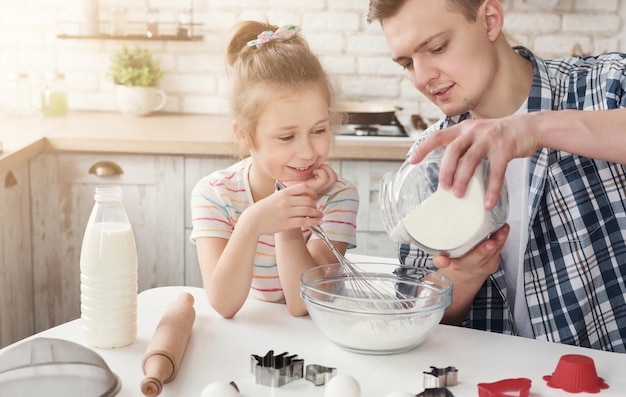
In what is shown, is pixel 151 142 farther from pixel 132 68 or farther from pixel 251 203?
pixel 251 203

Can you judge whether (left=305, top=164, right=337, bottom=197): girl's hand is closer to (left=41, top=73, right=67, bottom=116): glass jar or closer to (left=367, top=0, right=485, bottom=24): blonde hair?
(left=367, top=0, right=485, bottom=24): blonde hair

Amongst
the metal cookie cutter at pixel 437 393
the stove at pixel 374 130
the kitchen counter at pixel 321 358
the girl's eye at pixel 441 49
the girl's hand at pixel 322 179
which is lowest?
the kitchen counter at pixel 321 358

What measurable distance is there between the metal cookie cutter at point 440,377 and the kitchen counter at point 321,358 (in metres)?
0.01

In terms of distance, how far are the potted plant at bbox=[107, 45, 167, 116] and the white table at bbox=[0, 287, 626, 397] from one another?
2.12m

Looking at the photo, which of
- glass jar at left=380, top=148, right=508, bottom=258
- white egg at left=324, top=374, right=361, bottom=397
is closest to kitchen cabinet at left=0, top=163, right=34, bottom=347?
glass jar at left=380, top=148, right=508, bottom=258

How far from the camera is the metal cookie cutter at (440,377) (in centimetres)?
116

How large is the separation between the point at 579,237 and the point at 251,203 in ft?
2.31

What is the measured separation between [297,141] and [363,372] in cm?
60

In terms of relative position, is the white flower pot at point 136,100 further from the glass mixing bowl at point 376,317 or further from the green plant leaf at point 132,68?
the glass mixing bowl at point 376,317

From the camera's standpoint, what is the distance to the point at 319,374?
1168 millimetres

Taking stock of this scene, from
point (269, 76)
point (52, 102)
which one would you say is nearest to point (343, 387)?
point (269, 76)

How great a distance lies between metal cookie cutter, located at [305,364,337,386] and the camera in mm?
1168

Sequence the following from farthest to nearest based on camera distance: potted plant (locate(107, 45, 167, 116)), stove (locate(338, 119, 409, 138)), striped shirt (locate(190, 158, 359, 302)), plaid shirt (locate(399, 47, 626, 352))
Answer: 1. potted plant (locate(107, 45, 167, 116))
2. stove (locate(338, 119, 409, 138))
3. striped shirt (locate(190, 158, 359, 302))
4. plaid shirt (locate(399, 47, 626, 352))

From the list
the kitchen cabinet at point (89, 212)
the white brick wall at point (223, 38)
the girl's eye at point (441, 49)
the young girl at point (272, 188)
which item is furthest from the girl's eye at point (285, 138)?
the white brick wall at point (223, 38)
